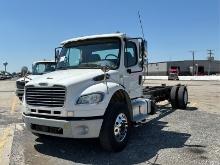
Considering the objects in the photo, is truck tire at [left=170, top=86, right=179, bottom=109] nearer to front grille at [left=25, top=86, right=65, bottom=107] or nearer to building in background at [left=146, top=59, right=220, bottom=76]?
front grille at [left=25, top=86, right=65, bottom=107]

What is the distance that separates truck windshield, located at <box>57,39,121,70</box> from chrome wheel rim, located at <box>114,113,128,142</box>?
1.25 m

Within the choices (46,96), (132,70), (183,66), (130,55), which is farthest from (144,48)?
(183,66)

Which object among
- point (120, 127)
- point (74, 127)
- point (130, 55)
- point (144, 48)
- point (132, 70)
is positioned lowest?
point (120, 127)

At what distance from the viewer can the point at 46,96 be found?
7.70m

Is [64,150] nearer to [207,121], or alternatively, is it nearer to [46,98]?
[46,98]

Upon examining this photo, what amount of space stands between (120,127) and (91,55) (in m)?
1.98

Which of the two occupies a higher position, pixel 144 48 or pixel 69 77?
pixel 144 48

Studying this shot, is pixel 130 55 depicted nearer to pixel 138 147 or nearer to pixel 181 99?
pixel 138 147

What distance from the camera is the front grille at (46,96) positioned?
7.50 meters

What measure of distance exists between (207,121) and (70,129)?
607cm

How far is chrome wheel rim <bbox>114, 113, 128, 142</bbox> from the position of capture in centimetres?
801

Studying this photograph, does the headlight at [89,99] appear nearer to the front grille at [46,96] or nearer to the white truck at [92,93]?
the white truck at [92,93]

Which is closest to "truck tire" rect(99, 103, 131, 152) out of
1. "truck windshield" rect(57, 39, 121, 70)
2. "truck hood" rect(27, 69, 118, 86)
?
"truck hood" rect(27, 69, 118, 86)

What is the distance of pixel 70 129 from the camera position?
288 inches
